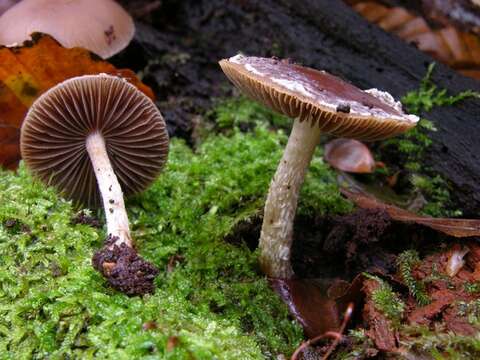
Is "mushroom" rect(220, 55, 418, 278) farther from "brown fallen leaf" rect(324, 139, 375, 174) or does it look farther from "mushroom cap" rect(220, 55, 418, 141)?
"brown fallen leaf" rect(324, 139, 375, 174)

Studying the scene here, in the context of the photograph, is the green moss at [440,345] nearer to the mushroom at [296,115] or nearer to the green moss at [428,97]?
the mushroom at [296,115]

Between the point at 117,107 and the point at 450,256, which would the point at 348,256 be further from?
the point at 117,107

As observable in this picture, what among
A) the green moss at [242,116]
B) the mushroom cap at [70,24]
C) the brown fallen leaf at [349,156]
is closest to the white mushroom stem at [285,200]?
the brown fallen leaf at [349,156]

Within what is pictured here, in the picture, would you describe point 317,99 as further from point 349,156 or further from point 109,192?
point 349,156

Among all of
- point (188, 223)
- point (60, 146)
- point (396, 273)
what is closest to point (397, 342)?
point (396, 273)

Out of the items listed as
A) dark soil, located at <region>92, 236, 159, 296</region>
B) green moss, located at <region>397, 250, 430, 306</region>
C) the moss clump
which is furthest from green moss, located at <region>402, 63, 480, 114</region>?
dark soil, located at <region>92, 236, 159, 296</region>

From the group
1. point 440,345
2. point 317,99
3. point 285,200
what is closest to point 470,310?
point 440,345

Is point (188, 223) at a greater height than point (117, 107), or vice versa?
point (117, 107)
